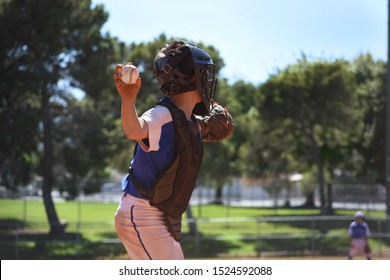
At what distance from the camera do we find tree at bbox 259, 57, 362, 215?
2475 centimetres

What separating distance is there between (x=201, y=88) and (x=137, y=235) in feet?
3.24

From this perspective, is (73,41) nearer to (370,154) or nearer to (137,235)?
(370,154)

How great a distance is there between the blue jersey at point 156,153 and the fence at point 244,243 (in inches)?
544

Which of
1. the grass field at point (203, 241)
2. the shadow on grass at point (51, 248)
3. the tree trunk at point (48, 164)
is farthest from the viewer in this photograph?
the tree trunk at point (48, 164)

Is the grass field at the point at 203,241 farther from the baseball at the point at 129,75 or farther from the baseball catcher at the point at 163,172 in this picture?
the baseball at the point at 129,75

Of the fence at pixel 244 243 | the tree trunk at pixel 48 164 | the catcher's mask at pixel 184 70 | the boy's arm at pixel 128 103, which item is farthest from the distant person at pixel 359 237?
the boy's arm at pixel 128 103

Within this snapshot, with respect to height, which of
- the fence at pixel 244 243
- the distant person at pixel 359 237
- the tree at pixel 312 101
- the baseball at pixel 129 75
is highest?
the tree at pixel 312 101

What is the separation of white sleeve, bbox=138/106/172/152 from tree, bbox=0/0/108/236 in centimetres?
1557

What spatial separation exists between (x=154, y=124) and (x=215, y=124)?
78cm

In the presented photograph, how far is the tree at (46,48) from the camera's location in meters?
19.5

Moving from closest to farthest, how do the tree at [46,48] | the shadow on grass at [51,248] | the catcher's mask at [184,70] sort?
the catcher's mask at [184,70] < the shadow on grass at [51,248] < the tree at [46,48]

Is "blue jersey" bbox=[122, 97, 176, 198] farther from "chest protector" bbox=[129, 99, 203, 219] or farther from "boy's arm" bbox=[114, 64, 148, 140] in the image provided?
"boy's arm" bbox=[114, 64, 148, 140]

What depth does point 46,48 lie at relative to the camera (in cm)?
2009

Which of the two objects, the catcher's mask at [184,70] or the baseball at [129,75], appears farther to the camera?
the catcher's mask at [184,70]
